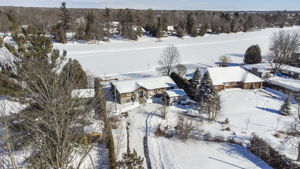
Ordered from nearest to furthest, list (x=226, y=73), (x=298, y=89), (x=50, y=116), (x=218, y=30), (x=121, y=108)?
(x=50, y=116) < (x=121, y=108) < (x=298, y=89) < (x=226, y=73) < (x=218, y=30)

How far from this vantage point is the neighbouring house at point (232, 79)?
28469mm

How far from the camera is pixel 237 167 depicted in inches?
572

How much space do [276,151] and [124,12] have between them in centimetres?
6846

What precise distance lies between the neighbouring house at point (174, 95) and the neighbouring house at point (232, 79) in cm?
599

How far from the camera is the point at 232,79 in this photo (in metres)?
29.0

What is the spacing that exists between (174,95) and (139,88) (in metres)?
4.54

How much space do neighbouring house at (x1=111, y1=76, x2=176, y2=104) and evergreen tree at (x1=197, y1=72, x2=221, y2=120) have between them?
16.6 ft

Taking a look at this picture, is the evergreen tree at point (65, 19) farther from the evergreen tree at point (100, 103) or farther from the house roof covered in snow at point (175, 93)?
the evergreen tree at point (100, 103)

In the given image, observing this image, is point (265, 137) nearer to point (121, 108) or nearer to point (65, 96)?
point (121, 108)

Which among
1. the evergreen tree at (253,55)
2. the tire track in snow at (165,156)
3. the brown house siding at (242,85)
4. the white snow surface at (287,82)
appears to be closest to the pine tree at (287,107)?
the brown house siding at (242,85)

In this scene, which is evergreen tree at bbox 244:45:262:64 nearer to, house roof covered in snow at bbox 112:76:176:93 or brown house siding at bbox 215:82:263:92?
brown house siding at bbox 215:82:263:92

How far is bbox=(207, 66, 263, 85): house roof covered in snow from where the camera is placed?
28.5 m

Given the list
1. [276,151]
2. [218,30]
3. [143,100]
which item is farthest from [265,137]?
[218,30]

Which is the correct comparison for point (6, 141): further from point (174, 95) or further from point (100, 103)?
point (174, 95)
